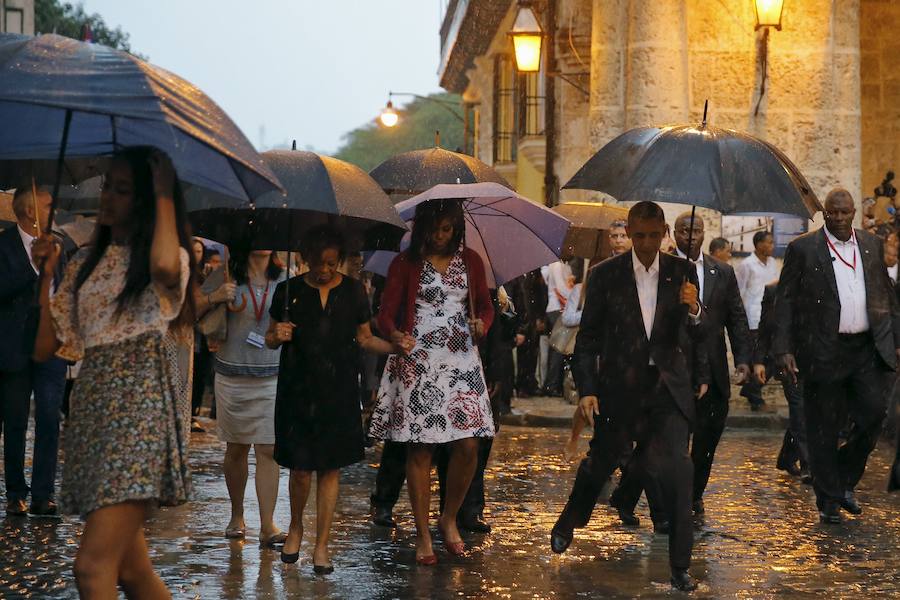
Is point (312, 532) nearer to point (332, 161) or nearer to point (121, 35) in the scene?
point (332, 161)

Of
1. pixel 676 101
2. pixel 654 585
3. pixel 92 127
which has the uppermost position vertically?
pixel 676 101

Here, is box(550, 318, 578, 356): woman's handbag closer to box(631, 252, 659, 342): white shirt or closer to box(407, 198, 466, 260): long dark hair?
box(407, 198, 466, 260): long dark hair

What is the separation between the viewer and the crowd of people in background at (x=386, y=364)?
5.46 metres

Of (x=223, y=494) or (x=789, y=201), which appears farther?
(x=223, y=494)

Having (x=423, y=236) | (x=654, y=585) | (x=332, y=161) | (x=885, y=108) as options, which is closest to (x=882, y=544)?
(x=654, y=585)

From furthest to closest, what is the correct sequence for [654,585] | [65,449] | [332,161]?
[332,161], [654,585], [65,449]

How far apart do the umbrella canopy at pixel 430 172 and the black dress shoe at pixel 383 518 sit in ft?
5.97

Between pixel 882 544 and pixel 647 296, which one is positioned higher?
pixel 647 296

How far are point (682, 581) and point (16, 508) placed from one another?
404 centimetres

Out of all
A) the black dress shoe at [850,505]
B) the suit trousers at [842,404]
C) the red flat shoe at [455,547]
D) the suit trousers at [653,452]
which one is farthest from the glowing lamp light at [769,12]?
the red flat shoe at [455,547]

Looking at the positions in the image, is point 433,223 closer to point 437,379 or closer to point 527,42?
point 437,379

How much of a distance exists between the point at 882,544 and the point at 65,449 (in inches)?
198

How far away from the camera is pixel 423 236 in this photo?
866 cm

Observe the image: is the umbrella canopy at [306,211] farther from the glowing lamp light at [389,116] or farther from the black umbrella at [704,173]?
the glowing lamp light at [389,116]
